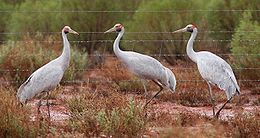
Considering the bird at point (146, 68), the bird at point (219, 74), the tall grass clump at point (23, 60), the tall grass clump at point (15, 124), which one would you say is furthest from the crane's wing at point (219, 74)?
the tall grass clump at point (23, 60)

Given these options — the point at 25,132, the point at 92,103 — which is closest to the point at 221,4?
the point at 92,103

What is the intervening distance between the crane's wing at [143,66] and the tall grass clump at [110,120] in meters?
2.34

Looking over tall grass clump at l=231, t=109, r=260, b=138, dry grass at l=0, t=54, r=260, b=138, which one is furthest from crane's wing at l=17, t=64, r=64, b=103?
tall grass clump at l=231, t=109, r=260, b=138

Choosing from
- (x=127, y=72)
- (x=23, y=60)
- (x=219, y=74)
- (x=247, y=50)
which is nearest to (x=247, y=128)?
(x=219, y=74)

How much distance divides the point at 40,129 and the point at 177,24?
1113 centimetres

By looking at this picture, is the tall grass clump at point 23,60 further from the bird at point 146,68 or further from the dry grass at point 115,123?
the dry grass at point 115,123

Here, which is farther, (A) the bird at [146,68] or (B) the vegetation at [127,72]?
(A) the bird at [146,68]

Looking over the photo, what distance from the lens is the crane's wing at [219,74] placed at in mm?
12836

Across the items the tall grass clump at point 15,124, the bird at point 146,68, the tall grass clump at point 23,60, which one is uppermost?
the tall grass clump at point 15,124

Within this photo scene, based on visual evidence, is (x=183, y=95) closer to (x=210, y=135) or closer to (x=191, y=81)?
(x=191, y=81)

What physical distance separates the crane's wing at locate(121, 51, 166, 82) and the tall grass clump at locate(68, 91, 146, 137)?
234 centimetres

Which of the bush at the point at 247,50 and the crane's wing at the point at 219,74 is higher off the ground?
the crane's wing at the point at 219,74

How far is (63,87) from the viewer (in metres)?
16.3

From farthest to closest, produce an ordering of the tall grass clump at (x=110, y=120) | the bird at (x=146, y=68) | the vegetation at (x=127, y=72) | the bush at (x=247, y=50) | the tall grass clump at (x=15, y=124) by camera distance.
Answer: the bush at (x=247, y=50) → the bird at (x=146, y=68) → the vegetation at (x=127, y=72) → the tall grass clump at (x=15, y=124) → the tall grass clump at (x=110, y=120)
